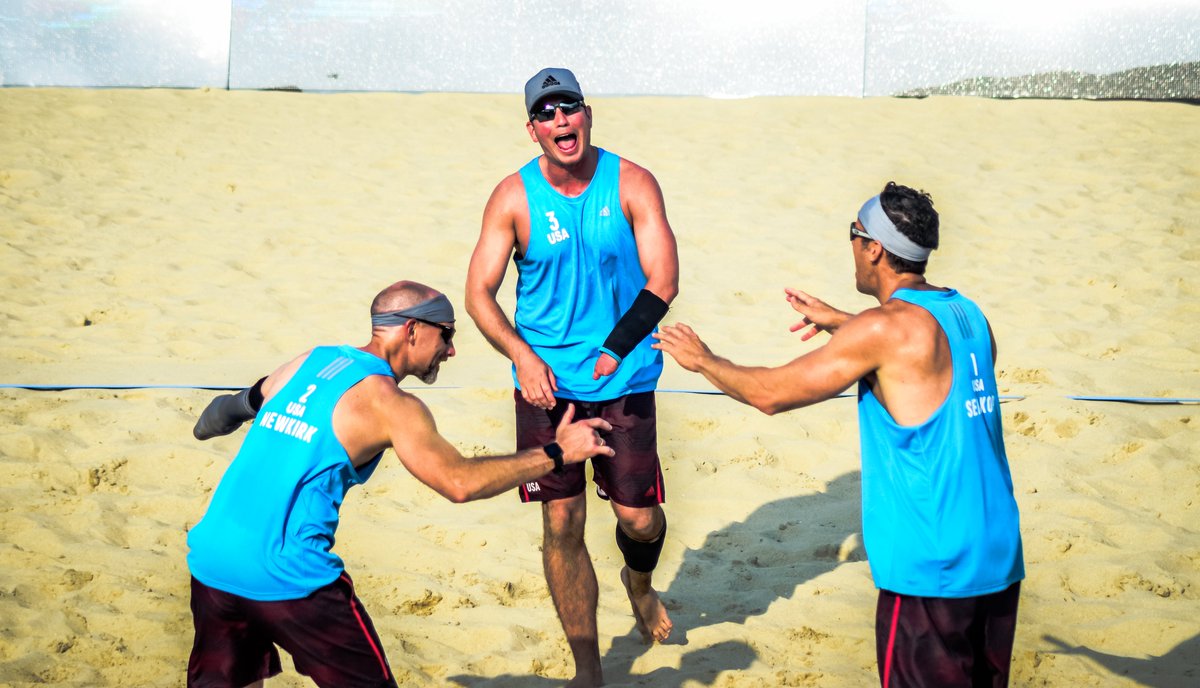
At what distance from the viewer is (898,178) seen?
10.9 metres

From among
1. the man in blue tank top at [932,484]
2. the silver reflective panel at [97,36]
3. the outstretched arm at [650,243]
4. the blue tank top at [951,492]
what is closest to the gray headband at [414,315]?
the outstretched arm at [650,243]

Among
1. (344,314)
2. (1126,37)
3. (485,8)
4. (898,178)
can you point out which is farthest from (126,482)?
(1126,37)

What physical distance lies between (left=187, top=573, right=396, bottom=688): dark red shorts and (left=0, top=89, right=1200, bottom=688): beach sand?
101cm

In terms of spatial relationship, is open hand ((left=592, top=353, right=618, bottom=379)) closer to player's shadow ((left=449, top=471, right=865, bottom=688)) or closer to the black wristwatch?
the black wristwatch

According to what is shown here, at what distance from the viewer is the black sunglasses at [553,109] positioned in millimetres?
3979

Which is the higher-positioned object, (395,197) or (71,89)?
(71,89)

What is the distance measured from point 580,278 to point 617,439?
0.60 m

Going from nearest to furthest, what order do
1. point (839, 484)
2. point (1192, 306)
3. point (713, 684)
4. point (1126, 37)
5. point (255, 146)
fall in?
1. point (713, 684)
2. point (839, 484)
3. point (1192, 306)
4. point (255, 146)
5. point (1126, 37)

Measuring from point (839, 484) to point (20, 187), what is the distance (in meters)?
8.27

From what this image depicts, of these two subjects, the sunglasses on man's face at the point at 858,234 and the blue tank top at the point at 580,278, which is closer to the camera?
the sunglasses on man's face at the point at 858,234

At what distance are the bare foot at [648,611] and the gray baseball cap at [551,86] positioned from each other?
180 cm

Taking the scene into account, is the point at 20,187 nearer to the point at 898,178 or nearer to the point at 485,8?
the point at 485,8

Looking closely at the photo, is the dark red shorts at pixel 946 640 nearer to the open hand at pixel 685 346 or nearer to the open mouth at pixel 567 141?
the open hand at pixel 685 346

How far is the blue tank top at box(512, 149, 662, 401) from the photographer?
13.3 feet
